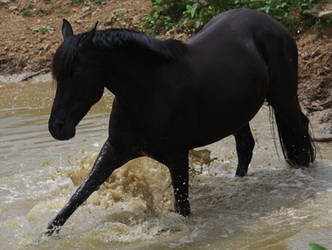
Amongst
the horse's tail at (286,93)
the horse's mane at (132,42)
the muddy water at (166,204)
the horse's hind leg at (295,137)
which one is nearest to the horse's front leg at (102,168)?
the muddy water at (166,204)

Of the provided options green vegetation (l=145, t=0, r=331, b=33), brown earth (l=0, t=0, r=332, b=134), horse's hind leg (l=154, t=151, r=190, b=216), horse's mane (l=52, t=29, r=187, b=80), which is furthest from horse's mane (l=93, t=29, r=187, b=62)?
green vegetation (l=145, t=0, r=331, b=33)

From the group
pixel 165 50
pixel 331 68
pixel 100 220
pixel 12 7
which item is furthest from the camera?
pixel 12 7

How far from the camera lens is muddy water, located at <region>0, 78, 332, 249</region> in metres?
3.54

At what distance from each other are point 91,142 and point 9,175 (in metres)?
1.19

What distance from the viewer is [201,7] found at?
9273 millimetres

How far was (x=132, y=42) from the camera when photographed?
3.43m

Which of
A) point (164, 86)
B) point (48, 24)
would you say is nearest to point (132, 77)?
point (164, 86)

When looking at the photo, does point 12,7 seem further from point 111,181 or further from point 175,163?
point 175,163

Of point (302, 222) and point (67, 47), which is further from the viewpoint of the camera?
point (302, 222)

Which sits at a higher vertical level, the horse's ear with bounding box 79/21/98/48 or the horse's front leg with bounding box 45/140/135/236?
the horse's ear with bounding box 79/21/98/48

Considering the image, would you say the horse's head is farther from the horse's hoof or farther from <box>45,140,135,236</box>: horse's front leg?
the horse's hoof

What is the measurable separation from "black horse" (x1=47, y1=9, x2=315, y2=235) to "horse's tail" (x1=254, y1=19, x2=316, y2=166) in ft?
Result: 0.06

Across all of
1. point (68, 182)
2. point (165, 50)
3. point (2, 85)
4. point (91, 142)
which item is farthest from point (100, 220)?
point (2, 85)

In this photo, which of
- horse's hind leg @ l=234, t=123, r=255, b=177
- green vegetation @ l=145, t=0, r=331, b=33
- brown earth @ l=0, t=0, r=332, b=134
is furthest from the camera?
brown earth @ l=0, t=0, r=332, b=134
